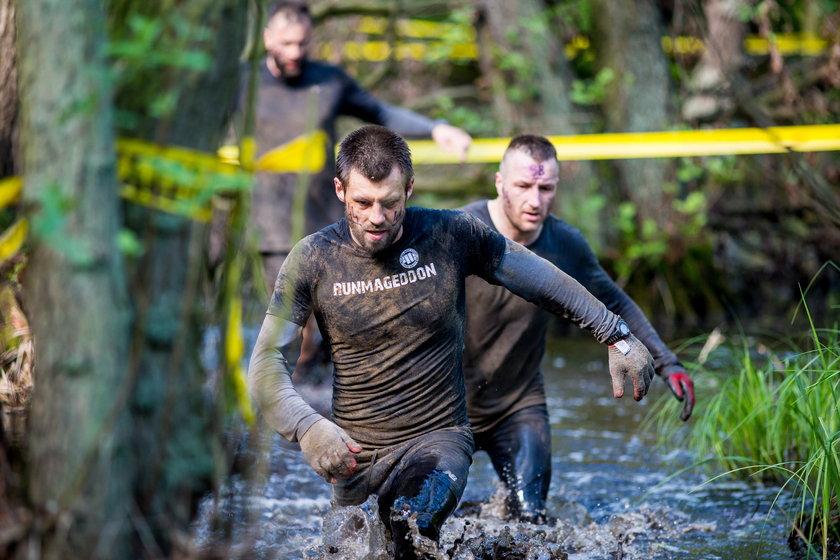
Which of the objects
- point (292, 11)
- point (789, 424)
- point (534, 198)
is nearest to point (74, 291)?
point (534, 198)

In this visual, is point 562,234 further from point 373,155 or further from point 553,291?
point 373,155

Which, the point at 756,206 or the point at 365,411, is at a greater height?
the point at 756,206

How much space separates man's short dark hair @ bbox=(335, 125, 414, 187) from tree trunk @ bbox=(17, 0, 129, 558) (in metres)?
1.86

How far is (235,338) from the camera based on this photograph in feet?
8.24

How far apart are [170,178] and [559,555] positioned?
2978 mm

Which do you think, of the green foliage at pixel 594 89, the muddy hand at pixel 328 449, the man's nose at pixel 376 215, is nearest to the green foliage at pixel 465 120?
the green foliage at pixel 594 89

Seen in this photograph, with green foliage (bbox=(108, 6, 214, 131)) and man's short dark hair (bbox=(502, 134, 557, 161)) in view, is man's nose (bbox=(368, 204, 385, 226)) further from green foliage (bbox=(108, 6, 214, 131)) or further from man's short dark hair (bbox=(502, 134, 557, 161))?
green foliage (bbox=(108, 6, 214, 131))

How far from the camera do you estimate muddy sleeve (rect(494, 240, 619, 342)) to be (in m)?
4.22

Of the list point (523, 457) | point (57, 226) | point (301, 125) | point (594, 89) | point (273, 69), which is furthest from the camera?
point (594, 89)

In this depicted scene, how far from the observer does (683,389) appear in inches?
195

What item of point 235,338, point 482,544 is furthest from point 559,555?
point 235,338

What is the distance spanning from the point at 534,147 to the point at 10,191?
132 inches

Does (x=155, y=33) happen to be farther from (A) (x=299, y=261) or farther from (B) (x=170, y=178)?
(A) (x=299, y=261)

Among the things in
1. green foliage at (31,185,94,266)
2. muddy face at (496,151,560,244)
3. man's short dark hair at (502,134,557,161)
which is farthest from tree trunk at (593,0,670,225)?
green foliage at (31,185,94,266)
